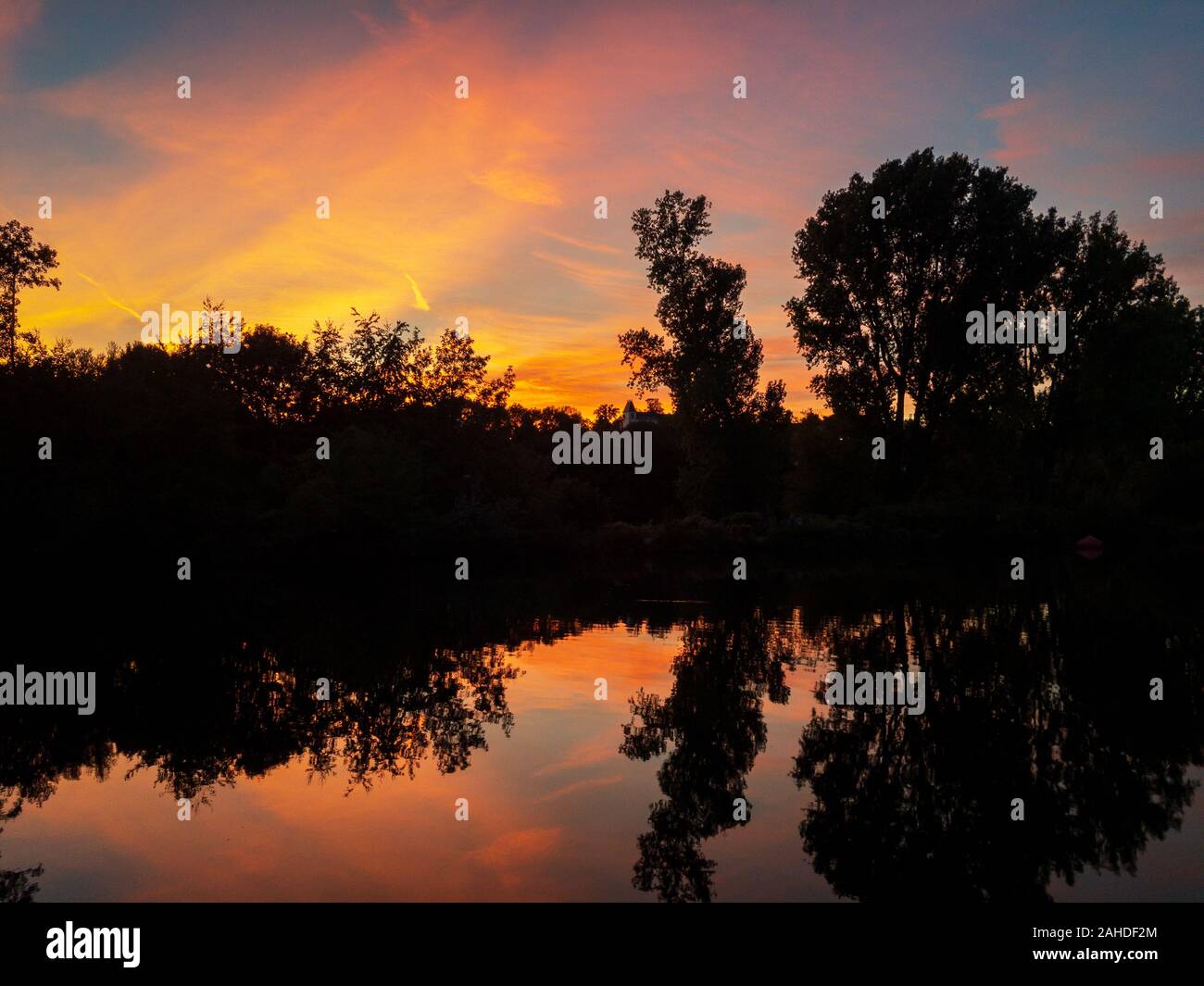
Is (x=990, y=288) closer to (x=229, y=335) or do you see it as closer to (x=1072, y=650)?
(x=1072, y=650)

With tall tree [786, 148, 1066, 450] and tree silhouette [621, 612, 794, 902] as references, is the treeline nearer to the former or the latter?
tall tree [786, 148, 1066, 450]

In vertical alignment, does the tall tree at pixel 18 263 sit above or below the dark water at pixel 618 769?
above

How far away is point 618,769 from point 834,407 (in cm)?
4310

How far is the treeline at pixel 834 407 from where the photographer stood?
45094 millimetres

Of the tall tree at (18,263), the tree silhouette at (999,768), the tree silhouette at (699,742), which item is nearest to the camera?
the tree silhouette at (999,768)

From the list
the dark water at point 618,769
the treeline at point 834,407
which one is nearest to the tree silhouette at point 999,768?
the dark water at point 618,769

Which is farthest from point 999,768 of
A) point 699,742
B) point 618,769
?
point 618,769

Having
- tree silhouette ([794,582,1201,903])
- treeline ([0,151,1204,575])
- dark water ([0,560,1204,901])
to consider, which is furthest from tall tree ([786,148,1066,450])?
tree silhouette ([794,582,1201,903])

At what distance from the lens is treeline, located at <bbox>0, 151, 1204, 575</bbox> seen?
45.1 meters

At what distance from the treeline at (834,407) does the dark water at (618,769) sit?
25982 millimetres

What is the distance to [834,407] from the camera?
1992 inches

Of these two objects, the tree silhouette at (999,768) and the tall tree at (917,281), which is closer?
the tree silhouette at (999,768)

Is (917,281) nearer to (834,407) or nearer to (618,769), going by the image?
(834,407)

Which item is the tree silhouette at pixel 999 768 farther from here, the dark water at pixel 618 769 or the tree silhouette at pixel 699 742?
the tree silhouette at pixel 699 742
